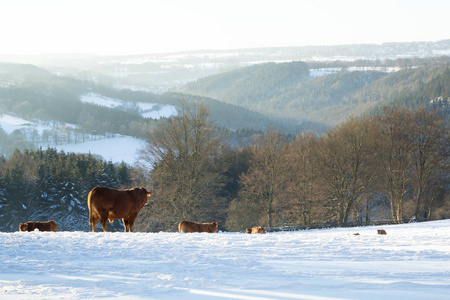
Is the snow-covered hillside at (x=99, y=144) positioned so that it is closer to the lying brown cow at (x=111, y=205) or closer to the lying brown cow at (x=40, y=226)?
the lying brown cow at (x=40, y=226)

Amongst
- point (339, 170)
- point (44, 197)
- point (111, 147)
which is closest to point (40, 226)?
point (339, 170)

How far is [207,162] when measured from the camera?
39375 mm

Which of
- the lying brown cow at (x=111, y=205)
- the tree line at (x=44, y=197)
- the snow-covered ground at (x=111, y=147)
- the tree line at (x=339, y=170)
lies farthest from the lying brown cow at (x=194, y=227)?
the snow-covered ground at (x=111, y=147)

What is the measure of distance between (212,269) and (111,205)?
7.53 meters

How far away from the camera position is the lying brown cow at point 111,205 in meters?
14.9

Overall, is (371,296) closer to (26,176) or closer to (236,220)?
(236,220)

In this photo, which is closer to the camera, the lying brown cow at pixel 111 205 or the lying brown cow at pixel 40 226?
the lying brown cow at pixel 111 205

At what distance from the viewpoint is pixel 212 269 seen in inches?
332

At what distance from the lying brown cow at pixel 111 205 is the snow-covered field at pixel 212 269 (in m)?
3.04

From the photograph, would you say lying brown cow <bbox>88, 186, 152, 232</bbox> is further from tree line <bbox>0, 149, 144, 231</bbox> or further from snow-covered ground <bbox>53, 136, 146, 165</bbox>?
snow-covered ground <bbox>53, 136, 146, 165</bbox>

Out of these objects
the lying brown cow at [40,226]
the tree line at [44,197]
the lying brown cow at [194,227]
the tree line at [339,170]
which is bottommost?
the tree line at [44,197]

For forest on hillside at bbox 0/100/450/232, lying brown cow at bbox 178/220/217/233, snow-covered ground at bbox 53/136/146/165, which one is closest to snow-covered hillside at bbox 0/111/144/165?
snow-covered ground at bbox 53/136/146/165

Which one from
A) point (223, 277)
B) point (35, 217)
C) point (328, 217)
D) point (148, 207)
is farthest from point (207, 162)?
point (223, 277)

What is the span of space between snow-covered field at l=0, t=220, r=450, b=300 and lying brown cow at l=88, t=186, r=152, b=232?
3040mm
